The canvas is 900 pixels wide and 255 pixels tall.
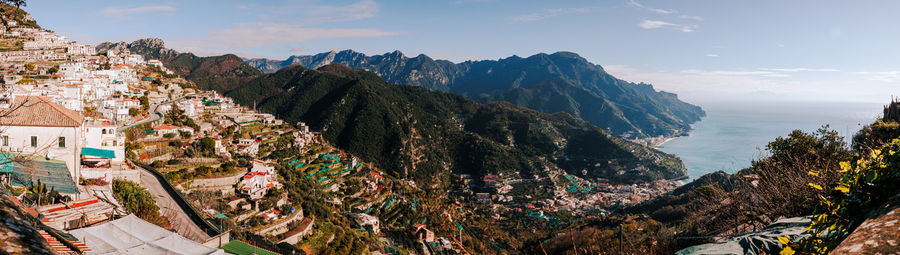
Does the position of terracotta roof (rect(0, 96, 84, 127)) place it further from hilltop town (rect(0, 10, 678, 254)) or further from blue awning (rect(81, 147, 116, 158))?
blue awning (rect(81, 147, 116, 158))

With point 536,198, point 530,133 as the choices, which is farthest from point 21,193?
point 530,133

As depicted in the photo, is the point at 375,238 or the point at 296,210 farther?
the point at 375,238

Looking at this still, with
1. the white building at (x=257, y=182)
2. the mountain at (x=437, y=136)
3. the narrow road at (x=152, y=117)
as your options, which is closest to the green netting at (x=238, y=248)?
the white building at (x=257, y=182)

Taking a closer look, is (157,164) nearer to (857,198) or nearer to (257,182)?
(257,182)

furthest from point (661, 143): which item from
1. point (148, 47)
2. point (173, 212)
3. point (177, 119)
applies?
point (148, 47)

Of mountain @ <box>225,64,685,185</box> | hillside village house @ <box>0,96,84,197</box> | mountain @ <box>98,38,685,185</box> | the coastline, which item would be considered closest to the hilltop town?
hillside village house @ <box>0,96,84,197</box>

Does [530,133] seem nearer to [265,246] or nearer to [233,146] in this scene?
[233,146]

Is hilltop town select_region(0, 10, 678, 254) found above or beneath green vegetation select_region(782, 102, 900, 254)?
beneath
